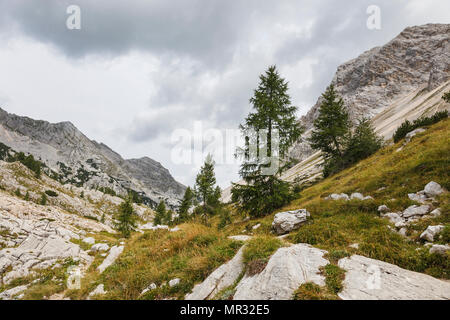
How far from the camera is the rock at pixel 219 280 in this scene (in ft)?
18.0

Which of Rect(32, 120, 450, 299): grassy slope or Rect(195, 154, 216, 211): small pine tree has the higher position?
Rect(195, 154, 216, 211): small pine tree

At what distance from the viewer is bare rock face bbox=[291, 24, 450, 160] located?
111 meters

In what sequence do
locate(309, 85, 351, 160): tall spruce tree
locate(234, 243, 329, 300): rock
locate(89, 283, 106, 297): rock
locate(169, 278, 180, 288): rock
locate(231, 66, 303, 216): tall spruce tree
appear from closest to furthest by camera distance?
locate(234, 243, 329, 300): rock → locate(169, 278, 180, 288): rock → locate(89, 283, 106, 297): rock → locate(231, 66, 303, 216): tall spruce tree → locate(309, 85, 351, 160): tall spruce tree

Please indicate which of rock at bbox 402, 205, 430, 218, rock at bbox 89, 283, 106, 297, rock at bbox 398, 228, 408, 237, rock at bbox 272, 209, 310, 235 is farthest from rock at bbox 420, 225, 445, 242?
rock at bbox 89, 283, 106, 297

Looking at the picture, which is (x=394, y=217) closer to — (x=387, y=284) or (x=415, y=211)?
(x=415, y=211)

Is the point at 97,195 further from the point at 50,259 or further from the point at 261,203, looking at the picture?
the point at 261,203

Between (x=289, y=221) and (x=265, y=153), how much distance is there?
7.40 metres

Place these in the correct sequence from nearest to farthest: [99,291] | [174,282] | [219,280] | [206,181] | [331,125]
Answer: [219,280], [174,282], [99,291], [331,125], [206,181]

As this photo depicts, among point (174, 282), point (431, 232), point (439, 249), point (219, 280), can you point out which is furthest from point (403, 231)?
point (174, 282)

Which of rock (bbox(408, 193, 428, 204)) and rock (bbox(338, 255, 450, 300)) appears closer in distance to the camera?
rock (bbox(338, 255, 450, 300))

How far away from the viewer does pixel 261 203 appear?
15406 mm

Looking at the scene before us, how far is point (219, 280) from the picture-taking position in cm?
586

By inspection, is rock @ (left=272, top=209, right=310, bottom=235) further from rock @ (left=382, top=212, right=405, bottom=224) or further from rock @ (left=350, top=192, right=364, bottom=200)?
rock @ (left=350, top=192, right=364, bottom=200)

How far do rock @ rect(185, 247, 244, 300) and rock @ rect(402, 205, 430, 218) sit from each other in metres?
7.17
